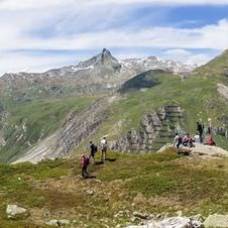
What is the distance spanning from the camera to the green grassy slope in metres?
56.7

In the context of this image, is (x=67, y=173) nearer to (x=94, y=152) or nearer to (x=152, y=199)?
(x=94, y=152)

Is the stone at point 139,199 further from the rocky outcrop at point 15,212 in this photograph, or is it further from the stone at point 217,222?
the stone at point 217,222

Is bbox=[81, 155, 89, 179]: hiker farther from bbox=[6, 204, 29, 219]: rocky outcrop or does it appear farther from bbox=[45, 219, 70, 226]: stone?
bbox=[45, 219, 70, 226]: stone

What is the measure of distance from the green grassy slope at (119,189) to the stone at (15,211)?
2.22 ft

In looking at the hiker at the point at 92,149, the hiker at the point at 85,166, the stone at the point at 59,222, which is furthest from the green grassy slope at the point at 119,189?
the hiker at the point at 92,149

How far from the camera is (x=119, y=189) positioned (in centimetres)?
6462

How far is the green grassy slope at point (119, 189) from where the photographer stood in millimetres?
56719

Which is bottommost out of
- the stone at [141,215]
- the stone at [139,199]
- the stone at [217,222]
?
the stone at [141,215]

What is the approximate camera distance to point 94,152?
74250 mm

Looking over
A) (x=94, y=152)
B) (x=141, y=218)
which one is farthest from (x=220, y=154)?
(x=141, y=218)

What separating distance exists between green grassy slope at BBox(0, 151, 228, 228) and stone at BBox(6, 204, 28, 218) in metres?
0.68

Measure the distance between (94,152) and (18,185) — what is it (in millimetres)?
10434

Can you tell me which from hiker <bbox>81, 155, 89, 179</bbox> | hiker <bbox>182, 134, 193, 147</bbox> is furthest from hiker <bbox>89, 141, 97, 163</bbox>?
hiker <bbox>182, 134, 193, 147</bbox>

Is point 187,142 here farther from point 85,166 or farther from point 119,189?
point 119,189
